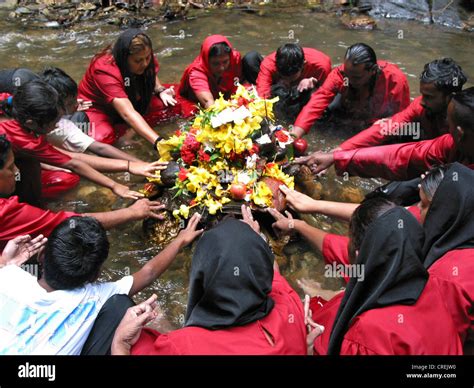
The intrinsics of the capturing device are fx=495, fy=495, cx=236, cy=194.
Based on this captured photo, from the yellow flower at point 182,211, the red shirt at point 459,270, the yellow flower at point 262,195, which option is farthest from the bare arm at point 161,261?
the red shirt at point 459,270

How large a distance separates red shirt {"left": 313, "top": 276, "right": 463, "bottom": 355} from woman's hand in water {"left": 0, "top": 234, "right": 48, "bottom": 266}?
87.1 inches

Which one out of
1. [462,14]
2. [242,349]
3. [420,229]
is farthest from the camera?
[462,14]

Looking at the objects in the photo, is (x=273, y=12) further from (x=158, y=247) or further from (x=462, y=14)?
(x=158, y=247)

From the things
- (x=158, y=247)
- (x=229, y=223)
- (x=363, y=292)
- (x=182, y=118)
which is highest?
(x=229, y=223)

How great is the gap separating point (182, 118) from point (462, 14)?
6729 mm

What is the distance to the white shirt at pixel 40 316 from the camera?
2.80 m

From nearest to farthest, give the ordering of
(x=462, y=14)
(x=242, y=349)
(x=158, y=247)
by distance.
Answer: (x=242, y=349)
(x=158, y=247)
(x=462, y=14)

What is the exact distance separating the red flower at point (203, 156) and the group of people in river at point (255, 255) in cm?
49

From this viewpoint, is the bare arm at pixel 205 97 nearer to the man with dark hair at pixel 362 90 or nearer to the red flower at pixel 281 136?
the man with dark hair at pixel 362 90

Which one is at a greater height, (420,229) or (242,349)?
(420,229)

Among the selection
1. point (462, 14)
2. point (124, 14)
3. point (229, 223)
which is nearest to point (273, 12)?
point (124, 14)

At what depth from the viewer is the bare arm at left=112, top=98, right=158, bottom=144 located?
5.59 meters

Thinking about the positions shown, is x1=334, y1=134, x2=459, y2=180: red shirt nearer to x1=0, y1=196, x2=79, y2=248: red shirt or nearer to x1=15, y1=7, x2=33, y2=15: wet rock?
x1=0, y1=196, x2=79, y2=248: red shirt

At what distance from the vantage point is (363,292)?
2777 mm
